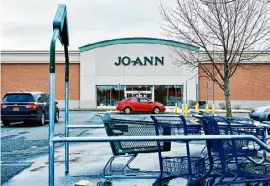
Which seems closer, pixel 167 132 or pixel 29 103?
pixel 167 132

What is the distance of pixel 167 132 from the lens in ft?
19.7

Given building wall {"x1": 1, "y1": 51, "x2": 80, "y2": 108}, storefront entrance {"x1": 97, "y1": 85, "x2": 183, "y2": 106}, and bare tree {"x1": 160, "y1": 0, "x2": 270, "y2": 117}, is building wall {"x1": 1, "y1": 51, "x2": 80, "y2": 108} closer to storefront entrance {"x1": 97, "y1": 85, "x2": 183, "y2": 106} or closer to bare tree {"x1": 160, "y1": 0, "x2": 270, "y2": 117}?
storefront entrance {"x1": 97, "y1": 85, "x2": 183, "y2": 106}

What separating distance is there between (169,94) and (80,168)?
3749 centimetres

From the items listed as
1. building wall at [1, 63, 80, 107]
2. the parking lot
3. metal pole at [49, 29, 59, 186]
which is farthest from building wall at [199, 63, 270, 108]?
metal pole at [49, 29, 59, 186]

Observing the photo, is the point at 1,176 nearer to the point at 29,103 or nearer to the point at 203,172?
the point at 203,172

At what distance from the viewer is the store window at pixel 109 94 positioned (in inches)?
1778

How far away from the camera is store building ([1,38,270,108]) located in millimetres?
44625

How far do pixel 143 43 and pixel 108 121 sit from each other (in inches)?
1554

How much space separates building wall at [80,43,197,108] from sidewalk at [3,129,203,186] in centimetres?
3330

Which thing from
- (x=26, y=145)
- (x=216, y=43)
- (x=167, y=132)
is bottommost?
(x=26, y=145)


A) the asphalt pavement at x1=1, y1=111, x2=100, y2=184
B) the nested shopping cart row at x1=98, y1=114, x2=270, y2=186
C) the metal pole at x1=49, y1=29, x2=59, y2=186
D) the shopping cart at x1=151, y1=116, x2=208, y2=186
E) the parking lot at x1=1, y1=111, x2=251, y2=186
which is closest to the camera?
the metal pole at x1=49, y1=29, x2=59, y2=186

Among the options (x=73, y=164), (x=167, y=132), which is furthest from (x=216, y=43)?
(x=167, y=132)

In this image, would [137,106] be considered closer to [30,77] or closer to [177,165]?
[30,77]

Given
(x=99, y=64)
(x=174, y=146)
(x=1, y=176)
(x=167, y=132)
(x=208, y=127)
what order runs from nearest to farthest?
1. (x=208, y=127)
2. (x=167, y=132)
3. (x=1, y=176)
4. (x=174, y=146)
5. (x=99, y=64)
